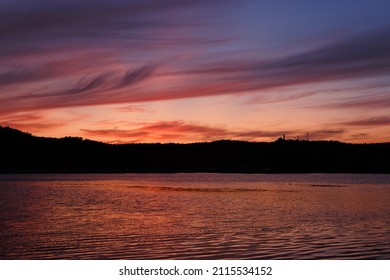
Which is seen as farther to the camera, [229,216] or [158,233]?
[229,216]

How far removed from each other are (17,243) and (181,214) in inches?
762

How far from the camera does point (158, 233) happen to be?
32.6 meters
